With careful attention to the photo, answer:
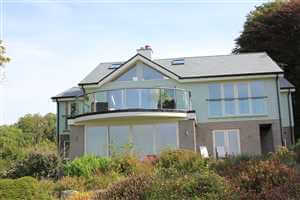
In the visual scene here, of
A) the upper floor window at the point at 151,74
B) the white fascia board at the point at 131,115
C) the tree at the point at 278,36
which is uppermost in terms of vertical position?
the tree at the point at 278,36

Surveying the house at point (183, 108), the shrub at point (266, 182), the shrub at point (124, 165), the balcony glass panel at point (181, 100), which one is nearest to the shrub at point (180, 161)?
the shrub at point (124, 165)

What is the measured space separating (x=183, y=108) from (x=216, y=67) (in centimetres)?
553

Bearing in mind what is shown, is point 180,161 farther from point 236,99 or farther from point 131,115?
point 236,99

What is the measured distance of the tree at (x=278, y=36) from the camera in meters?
37.4

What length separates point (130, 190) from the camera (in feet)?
32.4

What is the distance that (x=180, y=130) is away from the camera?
22.8 m

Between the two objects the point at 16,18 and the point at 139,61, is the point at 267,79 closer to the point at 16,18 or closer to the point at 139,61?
the point at 139,61

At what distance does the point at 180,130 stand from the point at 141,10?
32.2ft

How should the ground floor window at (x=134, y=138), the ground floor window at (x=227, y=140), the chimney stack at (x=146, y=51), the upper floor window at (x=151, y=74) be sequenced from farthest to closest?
the chimney stack at (x=146, y=51), the upper floor window at (x=151, y=74), the ground floor window at (x=227, y=140), the ground floor window at (x=134, y=138)

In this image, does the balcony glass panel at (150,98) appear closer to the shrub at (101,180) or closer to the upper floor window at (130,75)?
the upper floor window at (130,75)

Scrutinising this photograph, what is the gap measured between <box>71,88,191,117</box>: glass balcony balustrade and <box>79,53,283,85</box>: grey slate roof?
Answer: 3647 millimetres

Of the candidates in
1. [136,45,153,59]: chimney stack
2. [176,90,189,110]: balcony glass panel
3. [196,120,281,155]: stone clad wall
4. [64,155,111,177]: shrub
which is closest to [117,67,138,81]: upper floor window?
[136,45,153,59]: chimney stack

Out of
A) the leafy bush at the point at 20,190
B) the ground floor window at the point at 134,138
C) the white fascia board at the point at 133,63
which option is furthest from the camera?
the white fascia board at the point at 133,63

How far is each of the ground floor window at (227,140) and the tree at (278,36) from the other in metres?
13.4
